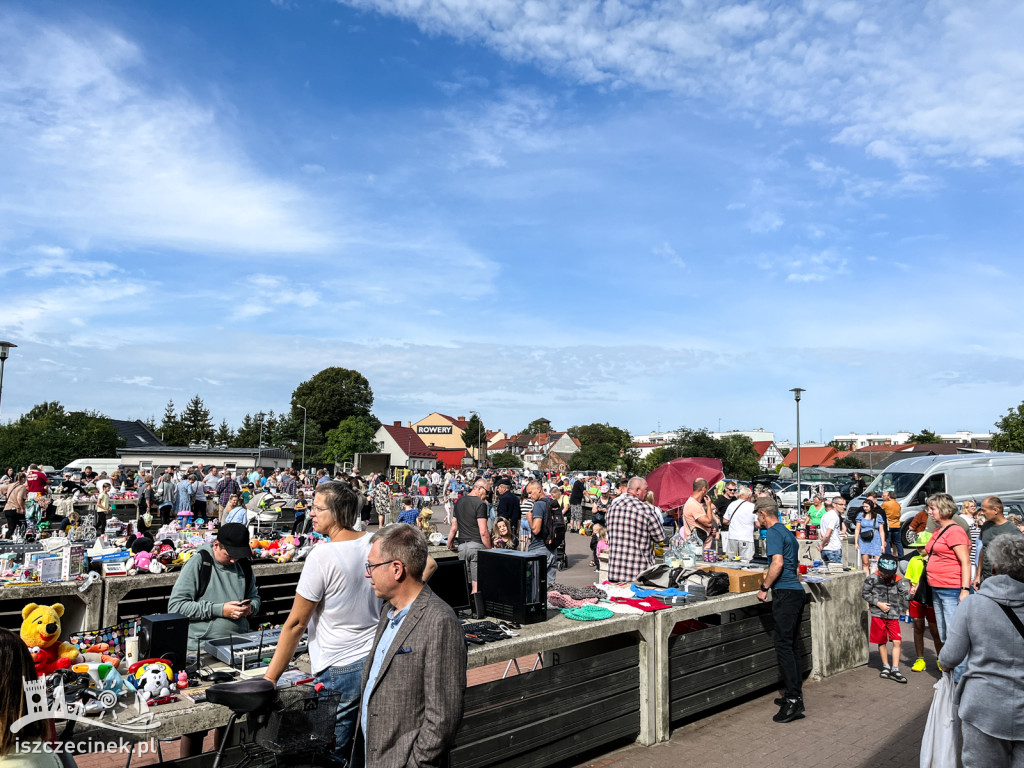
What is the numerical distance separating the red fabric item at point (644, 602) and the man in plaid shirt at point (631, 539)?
50.7 inches

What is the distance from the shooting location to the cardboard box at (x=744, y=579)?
20.9 feet

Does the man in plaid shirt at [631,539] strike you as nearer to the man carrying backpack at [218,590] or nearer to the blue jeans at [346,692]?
the man carrying backpack at [218,590]

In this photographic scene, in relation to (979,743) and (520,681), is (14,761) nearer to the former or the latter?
(520,681)

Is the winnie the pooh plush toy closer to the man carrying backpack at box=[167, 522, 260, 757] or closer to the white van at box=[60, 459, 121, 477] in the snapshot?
the man carrying backpack at box=[167, 522, 260, 757]

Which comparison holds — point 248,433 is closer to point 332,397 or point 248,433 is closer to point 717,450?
point 332,397

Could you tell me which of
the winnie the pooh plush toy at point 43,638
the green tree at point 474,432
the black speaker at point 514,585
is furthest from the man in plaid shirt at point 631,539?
the green tree at point 474,432

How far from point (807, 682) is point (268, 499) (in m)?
15.8

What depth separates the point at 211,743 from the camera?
445 centimetres

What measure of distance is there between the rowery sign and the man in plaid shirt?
347ft

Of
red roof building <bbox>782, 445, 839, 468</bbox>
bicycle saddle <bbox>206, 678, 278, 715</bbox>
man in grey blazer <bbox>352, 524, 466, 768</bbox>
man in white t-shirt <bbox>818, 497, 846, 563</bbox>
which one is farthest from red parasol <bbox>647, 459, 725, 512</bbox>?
red roof building <bbox>782, 445, 839, 468</bbox>

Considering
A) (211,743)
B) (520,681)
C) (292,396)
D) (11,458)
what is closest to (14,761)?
(211,743)

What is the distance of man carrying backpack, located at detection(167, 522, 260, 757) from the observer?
4.27 meters

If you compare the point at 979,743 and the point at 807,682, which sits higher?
the point at 979,743

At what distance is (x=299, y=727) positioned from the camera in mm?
2834
